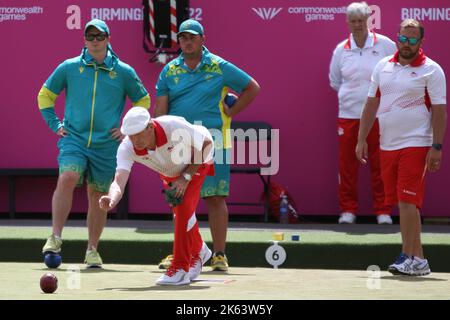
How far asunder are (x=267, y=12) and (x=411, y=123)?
386 centimetres

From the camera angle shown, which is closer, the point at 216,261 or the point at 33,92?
the point at 216,261

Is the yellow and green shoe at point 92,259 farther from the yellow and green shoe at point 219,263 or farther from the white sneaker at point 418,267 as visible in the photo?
the white sneaker at point 418,267

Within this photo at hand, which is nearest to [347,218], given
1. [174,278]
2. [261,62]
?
Result: [261,62]

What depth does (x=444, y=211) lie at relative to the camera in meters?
12.2

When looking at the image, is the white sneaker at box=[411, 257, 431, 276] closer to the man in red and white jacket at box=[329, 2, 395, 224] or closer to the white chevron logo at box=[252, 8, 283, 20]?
the man in red and white jacket at box=[329, 2, 395, 224]

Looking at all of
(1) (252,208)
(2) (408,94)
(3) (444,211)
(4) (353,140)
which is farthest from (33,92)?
(2) (408,94)

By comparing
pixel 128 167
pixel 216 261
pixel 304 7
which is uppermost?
pixel 304 7

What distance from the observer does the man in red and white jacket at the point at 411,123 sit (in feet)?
28.3

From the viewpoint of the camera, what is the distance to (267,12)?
1226cm

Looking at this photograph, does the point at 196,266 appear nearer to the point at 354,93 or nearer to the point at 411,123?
the point at 411,123

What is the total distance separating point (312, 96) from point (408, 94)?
3.64 metres

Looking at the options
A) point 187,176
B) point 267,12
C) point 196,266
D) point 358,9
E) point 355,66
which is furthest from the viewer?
point 267,12
